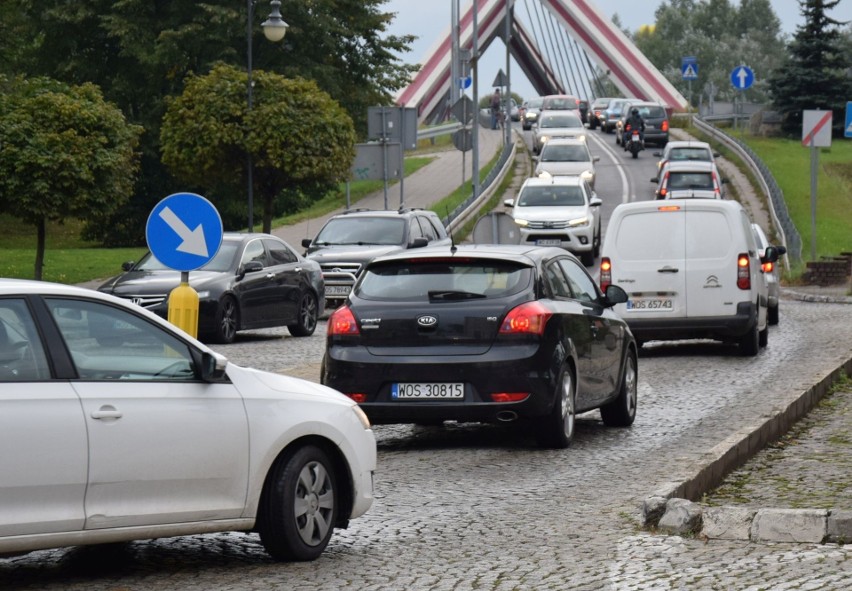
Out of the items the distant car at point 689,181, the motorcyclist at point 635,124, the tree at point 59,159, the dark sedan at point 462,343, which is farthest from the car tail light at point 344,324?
the motorcyclist at point 635,124

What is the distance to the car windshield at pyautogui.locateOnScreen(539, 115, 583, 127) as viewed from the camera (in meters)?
69.6

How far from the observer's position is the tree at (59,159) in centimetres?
3519

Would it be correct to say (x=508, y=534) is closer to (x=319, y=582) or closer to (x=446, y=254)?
(x=319, y=582)

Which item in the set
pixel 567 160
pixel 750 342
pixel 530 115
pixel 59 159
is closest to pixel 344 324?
pixel 750 342

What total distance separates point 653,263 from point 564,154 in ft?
114

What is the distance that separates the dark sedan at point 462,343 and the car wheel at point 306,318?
1295cm

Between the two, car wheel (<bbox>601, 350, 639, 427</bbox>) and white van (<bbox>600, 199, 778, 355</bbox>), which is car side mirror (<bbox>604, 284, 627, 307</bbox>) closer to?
car wheel (<bbox>601, 350, 639, 427</bbox>)

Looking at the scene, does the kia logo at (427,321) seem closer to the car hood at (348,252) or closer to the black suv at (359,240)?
the black suv at (359,240)

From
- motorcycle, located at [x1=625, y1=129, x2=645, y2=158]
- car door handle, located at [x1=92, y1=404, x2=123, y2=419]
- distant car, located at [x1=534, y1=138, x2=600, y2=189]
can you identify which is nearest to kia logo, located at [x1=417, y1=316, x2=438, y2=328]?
car door handle, located at [x1=92, y1=404, x2=123, y2=419]

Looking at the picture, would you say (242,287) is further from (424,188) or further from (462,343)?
(424,188)

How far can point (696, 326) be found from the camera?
20.3 metres

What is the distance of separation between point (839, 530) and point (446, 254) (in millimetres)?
4891

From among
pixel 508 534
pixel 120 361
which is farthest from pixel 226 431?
pixel 508 534

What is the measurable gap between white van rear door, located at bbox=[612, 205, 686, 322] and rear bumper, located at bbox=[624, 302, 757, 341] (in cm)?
8
